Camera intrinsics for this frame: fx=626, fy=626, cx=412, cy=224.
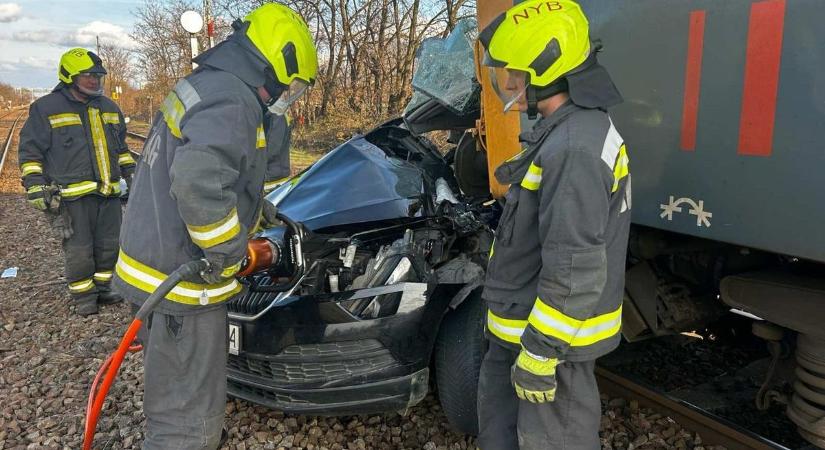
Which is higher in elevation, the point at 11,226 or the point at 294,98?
the point at 294,98

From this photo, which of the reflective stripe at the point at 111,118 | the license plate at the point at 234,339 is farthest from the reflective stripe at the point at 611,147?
the reflective stripe at the point at 111,118

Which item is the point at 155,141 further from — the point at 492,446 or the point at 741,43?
the point at 741,43

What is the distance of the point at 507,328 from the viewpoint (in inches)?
89.1

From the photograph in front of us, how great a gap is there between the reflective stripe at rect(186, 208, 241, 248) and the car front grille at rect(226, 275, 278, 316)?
28.5 inches

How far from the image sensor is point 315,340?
2908mm

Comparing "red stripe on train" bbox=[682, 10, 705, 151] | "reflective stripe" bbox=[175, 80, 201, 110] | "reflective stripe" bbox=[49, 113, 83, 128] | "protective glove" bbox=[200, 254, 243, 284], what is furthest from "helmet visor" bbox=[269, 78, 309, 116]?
"reflective stripe" bbox=[49, 113, 83, 128]

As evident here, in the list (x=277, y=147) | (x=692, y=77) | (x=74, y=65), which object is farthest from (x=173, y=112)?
(x=74, y=65)

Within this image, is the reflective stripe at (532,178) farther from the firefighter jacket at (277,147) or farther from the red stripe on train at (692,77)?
the firefighter jacket at (277,147)

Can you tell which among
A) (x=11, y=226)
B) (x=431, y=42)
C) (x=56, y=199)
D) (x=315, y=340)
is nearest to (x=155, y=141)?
(x=315, y=340)

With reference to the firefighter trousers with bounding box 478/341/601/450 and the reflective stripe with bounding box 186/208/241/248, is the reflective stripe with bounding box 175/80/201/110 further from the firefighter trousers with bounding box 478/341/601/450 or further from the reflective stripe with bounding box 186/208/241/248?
the firefighter trousers with bounding box 478/341/601/450

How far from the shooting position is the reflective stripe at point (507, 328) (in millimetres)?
2230

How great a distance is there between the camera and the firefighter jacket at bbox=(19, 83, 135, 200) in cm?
522

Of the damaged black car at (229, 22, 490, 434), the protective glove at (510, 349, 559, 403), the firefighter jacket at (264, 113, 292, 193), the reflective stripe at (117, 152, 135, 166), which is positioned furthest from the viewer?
the reflective stripe at (117, 152, 135, 166)

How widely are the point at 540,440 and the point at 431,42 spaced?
2.63m
